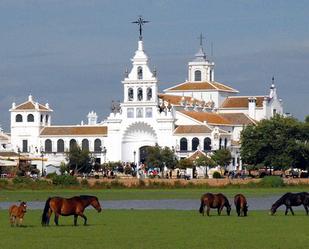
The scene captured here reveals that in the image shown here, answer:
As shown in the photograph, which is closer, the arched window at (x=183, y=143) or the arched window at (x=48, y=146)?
the arched window at (x=183, y=143)

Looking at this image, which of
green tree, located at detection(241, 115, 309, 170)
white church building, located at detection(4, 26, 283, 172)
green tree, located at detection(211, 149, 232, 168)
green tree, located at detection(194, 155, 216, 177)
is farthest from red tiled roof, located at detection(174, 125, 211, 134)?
green tree, located at detection(241, 115, 309, 170)

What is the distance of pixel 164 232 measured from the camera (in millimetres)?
35906

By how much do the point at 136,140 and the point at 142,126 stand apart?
191 centimetres

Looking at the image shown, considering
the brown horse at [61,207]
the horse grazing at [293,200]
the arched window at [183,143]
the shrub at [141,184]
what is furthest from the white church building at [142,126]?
the brown horse at [61,207]

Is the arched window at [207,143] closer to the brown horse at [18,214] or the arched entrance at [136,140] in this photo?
the arched entrance at [136,140]

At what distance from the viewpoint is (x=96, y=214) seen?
4606 centimetres

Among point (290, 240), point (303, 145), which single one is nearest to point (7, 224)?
point (290, 240)

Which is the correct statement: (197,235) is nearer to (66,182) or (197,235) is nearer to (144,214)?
(144,214)

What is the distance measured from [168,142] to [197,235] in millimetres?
→ 117567

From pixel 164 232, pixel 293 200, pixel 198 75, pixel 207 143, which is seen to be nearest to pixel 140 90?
pixel 207 143

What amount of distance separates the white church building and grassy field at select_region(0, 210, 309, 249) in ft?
346

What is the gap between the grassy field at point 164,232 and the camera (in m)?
32.0

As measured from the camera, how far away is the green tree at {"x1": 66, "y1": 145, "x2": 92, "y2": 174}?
13975cm

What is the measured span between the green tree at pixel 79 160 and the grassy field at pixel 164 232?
3727 inches
